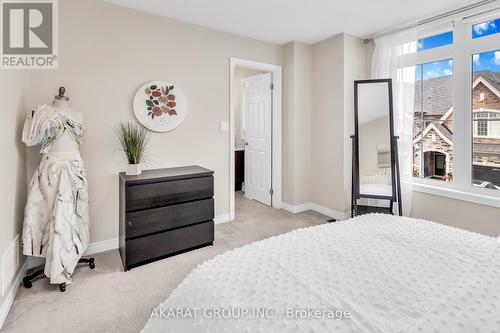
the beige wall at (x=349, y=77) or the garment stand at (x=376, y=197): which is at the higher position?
the beige wall at (x=349, y=77)

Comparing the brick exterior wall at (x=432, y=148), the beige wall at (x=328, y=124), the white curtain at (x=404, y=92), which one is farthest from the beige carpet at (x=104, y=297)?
the brick exterior wall at (x=432, y=148)

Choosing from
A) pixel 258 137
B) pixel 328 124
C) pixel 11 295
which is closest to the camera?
pixel 11 295

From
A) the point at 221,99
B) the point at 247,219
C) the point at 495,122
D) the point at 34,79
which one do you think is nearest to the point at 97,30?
the point at 34,79

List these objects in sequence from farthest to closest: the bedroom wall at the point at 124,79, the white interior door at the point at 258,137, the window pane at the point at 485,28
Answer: the white interior door at the point at 258,137 → the window pane at the point at 485,28 → the bedroom wall at the point at 124,79

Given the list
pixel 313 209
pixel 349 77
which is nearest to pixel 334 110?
pixel 349 77

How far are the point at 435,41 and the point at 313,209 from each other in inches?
102

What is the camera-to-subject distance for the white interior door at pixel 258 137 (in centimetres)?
431

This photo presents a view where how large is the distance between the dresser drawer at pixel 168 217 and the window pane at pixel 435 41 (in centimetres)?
306

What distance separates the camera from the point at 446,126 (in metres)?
3.11

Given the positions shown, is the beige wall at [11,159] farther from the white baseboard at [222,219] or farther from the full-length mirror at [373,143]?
the full-length mirror at [373,143]

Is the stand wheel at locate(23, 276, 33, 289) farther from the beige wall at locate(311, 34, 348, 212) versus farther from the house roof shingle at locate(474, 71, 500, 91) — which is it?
the house roof shingle at locate(474, 71, 500, 91)

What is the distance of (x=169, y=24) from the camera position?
304 cm

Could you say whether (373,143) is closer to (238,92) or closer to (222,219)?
(222,219)

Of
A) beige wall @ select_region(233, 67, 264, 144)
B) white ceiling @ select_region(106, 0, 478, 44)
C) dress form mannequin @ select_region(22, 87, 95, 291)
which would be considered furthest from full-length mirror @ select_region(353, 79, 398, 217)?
dress form mannequin @ select_region(22, 87, 95, 291)
